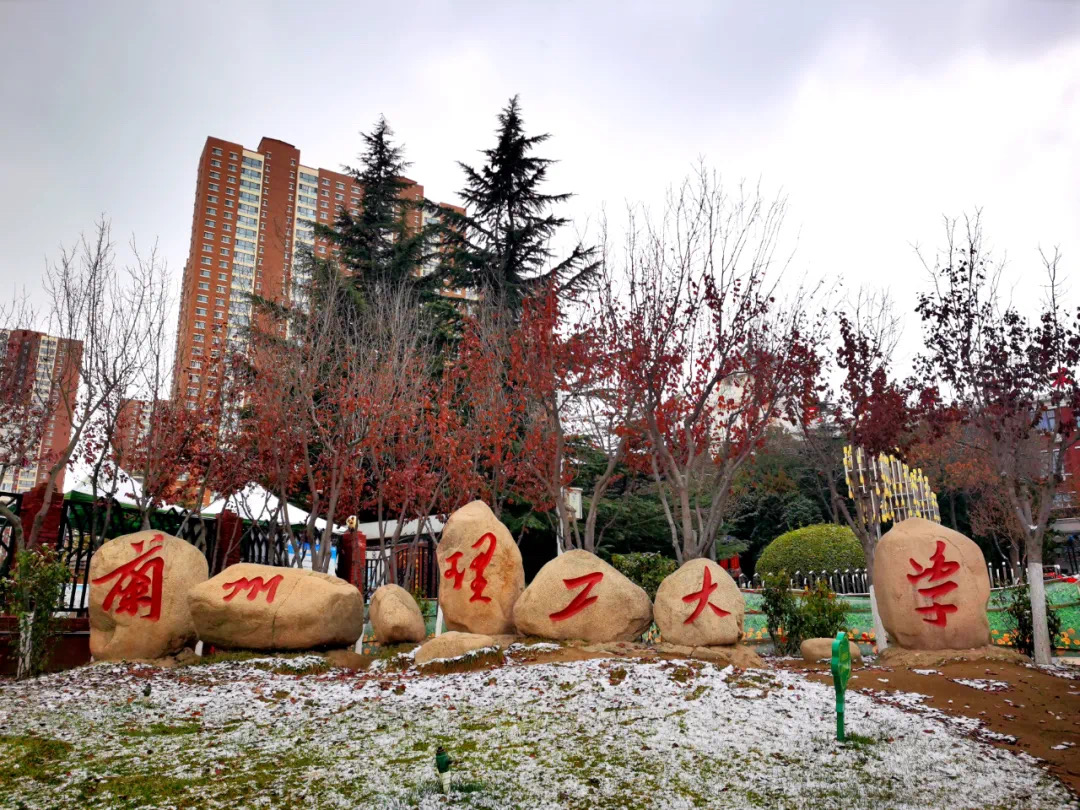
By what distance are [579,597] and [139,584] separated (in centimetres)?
508

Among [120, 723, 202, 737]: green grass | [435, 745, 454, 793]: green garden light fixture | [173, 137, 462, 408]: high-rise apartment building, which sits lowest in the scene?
[120, 723, 202, 737]: green grass

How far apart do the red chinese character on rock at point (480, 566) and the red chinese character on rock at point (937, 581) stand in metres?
4.63

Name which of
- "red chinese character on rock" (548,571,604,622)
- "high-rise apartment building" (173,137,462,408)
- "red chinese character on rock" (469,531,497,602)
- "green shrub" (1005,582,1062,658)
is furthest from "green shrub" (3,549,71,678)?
"high-rise apartment building" (173,137,462,408)

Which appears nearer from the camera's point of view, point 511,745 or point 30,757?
point 30,757

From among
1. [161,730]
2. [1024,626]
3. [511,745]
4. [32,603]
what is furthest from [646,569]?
[32,603]

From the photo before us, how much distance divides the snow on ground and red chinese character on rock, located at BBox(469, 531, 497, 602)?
132 cm

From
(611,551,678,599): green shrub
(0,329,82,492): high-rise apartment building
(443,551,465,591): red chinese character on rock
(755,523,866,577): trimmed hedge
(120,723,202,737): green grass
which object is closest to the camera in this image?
(120,723,202,737): green grass

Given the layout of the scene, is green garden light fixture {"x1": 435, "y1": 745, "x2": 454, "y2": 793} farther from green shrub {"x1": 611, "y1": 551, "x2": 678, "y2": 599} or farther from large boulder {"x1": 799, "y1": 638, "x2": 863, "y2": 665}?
green shrub {"x1": 611, "y1": 551, "x2": 678, "y2": 599}

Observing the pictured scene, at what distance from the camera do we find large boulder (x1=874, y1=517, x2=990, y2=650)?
8.03 m

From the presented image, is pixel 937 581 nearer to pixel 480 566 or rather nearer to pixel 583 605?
pixel 583 605

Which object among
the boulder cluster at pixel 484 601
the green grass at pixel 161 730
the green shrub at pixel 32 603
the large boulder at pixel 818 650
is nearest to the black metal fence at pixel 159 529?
the green shrub at pixel 32 603

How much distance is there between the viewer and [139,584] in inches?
343

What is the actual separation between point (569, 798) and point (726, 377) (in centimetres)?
688

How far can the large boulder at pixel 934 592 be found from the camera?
8.03 m
